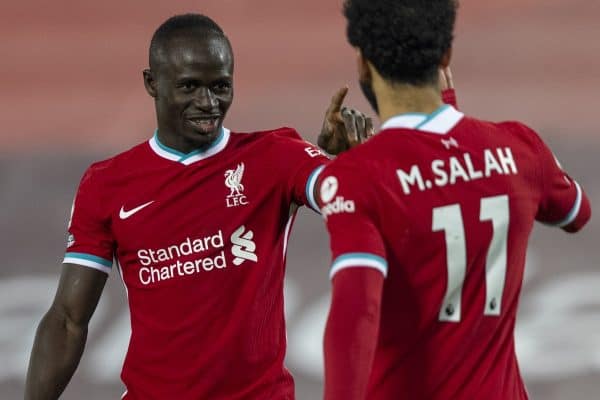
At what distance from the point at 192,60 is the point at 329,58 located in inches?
176

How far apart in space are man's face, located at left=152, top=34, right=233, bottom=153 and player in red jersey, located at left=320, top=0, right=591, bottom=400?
951 mm

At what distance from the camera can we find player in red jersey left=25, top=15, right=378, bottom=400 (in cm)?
345

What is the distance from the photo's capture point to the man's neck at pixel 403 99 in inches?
101

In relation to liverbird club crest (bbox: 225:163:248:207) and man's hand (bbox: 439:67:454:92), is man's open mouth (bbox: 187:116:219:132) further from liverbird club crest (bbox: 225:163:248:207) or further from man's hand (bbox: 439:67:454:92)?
man's hand (bbox: 439:67:454:92)

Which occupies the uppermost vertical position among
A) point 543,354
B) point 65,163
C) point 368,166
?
point 368,166

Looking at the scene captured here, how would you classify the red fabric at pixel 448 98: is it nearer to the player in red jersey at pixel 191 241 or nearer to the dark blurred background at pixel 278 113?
the player in red jersey at pixel 191 241

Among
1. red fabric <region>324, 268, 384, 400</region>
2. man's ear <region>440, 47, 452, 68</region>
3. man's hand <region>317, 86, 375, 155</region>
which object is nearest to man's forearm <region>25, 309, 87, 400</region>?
man's hand <region>317, 86, 375, 155</region>

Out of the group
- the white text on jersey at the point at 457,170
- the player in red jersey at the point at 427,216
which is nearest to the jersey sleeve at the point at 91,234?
the player in red jersey at the point at 427,216

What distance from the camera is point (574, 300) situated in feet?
20.1

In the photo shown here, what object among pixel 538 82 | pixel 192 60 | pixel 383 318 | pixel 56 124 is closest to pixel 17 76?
pixel 56 124

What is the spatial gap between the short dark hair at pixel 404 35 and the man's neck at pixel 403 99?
16 mm

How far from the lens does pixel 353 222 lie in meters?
2.46

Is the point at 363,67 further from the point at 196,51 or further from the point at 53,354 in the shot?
the point at 53,354

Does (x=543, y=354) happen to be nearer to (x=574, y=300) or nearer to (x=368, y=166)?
(x=574, y=300)
